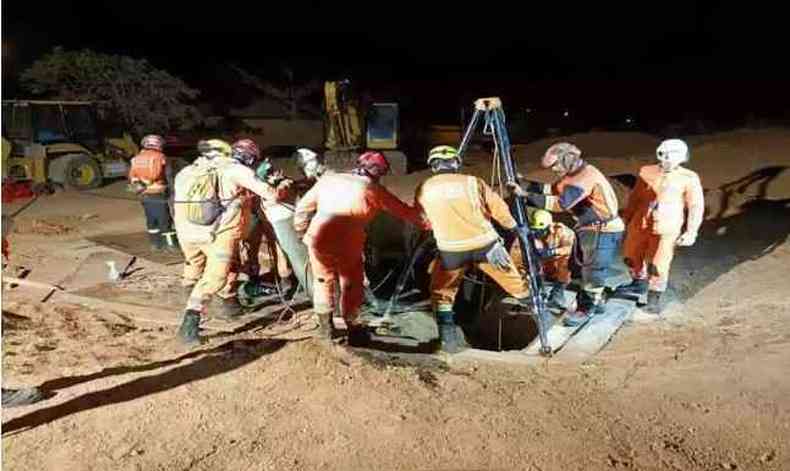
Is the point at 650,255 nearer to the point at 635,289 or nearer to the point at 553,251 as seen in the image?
the point at 635,289

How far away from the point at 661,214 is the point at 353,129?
12.8 metres

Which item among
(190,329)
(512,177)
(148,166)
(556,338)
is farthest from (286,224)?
(148,166)

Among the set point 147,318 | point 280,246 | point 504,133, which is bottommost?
point 147,318

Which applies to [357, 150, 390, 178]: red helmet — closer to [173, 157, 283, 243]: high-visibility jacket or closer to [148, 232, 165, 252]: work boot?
[173, 157, 283, 243]: high-visibility jacket

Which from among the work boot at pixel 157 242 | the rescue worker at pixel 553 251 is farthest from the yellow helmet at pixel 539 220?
the work boot at pixel 157 242

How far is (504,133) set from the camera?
5.65 meters

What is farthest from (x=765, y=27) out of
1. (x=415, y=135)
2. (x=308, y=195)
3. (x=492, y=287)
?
(x=308, y=195)

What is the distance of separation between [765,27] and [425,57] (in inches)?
734

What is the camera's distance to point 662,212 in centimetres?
672

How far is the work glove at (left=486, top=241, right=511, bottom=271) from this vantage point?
5715mm

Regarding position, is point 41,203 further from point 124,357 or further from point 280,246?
point 124,357

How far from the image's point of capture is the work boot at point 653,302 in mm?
6917

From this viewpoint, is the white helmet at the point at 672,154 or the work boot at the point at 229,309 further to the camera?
the work boot at the point at 229,309

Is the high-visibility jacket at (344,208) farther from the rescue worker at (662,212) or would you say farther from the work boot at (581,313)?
the rescue worker at (662,212)
